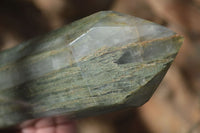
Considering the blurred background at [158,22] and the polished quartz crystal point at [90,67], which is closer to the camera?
the polished quartz crystal point at [90,67]

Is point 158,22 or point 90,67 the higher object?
point 90,67

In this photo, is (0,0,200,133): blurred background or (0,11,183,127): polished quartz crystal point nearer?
(0,11,183,127): polished quartz crystal point

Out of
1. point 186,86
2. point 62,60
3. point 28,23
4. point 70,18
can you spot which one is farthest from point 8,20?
point 186,86

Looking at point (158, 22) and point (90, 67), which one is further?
point (158, 22)

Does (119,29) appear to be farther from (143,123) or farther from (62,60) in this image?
(143,123)
